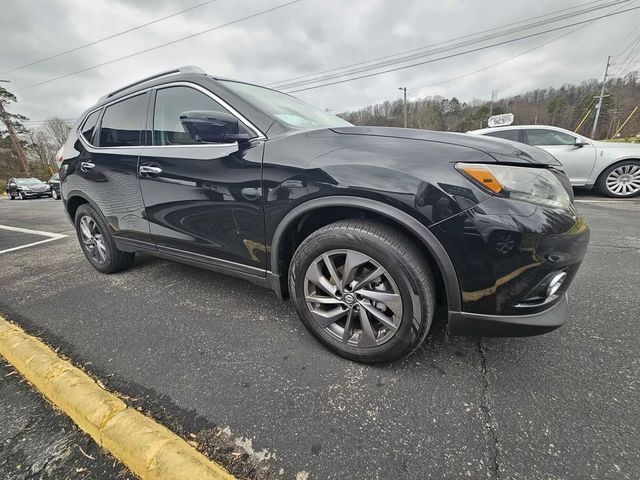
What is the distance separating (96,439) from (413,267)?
1627mm

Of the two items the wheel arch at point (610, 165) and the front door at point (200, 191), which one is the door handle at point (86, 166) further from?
Result: the wheel arch at point (610, 165)

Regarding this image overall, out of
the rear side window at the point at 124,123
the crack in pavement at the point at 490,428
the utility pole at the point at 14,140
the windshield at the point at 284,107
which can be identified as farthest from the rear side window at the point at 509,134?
the utility pole at the point at 14,140

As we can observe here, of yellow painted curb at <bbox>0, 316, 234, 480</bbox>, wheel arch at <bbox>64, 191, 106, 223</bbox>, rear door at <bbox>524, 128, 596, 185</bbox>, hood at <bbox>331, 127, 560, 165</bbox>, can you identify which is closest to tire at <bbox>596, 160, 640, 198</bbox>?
rear door at <bbox>524, 128, 596, 185</bbox>

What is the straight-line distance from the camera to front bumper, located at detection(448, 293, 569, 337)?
1.41 metres

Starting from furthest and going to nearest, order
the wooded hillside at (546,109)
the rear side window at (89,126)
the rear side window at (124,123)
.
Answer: the wooded hillside at (546,109)
the rear side window at (89,126)
the rear side window at (124,123)

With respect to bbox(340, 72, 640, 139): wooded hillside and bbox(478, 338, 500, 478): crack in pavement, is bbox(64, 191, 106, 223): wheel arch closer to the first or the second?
bbox(478, 338, 500, 478): crack in pavement

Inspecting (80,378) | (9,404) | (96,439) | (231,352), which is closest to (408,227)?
(231,352)

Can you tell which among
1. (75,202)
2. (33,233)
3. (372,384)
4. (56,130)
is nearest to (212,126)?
(372,384)

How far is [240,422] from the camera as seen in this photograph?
1.40 meters

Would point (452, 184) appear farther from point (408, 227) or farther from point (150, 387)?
point (150, 387)

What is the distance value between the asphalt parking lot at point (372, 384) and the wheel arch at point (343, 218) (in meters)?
0.44

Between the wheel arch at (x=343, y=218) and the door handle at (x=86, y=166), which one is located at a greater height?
the door handle at (x=86, y=166)

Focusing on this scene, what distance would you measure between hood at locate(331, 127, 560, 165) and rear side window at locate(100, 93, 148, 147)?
1.70 m

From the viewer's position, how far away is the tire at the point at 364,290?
1.49 meters
